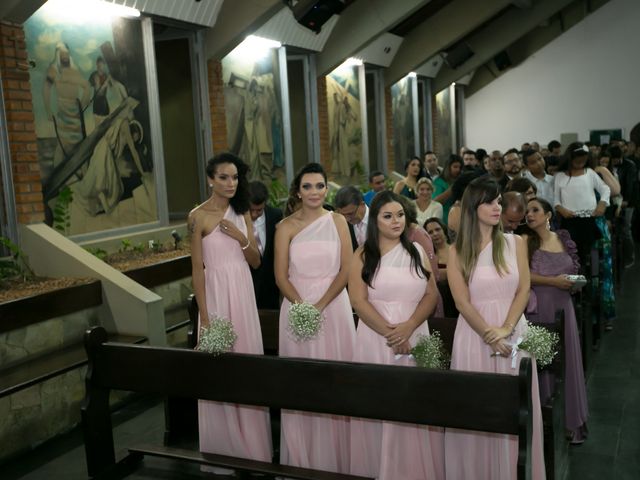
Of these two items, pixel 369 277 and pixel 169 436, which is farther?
pixel 169 436

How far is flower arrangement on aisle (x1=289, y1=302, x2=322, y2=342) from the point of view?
3939 millimetres

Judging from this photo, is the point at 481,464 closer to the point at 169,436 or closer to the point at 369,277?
the point at 369,277

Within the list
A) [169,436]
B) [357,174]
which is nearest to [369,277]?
[169,436]

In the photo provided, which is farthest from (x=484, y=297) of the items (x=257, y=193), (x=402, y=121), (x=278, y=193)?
(x=402, y=121)

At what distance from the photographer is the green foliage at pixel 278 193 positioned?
9543mm

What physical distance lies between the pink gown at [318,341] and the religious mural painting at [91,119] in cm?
350

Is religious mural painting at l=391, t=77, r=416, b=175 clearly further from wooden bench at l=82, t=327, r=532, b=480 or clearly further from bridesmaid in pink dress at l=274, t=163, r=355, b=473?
wooden bench at l=82, t=327, r=532, b=480

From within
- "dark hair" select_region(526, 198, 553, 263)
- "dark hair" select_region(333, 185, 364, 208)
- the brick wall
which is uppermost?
the brick wall

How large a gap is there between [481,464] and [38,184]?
183 inches

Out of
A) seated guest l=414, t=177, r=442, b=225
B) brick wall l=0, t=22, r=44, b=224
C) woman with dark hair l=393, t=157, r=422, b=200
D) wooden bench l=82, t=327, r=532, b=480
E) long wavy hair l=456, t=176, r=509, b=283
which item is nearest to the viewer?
wooden bench l=82, t=327, r=532, b=480

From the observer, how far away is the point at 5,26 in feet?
19.9

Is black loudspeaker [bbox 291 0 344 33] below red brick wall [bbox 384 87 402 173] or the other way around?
the other way around

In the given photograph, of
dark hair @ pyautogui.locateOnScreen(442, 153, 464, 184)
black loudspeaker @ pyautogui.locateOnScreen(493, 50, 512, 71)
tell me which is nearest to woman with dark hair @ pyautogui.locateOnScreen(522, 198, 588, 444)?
dark hair @ pyautogui.locateOnScreen(442, 153, 464, 184)

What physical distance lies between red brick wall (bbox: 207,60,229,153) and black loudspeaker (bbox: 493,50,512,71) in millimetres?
13827
